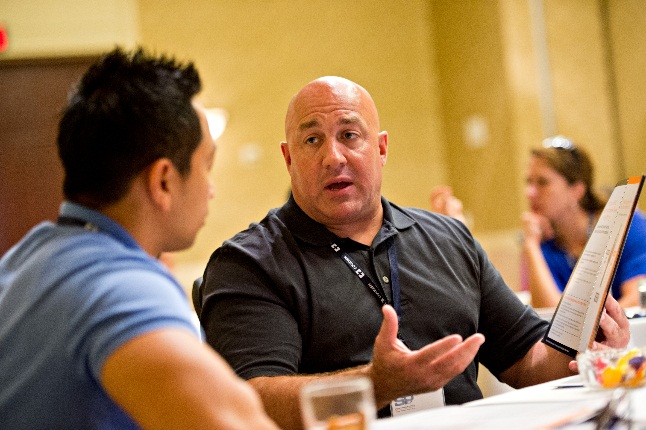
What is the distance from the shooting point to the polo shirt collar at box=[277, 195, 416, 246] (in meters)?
1.94

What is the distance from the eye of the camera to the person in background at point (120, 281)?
820 mm

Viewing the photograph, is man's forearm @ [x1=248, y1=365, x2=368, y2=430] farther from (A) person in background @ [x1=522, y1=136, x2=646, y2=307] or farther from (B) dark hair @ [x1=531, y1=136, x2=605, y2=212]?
(B) dark hair @ [x1=531, y1=136, x2=605, y2=212]

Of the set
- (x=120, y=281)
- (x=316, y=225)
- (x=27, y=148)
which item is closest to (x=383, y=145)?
(x=316, y=225)

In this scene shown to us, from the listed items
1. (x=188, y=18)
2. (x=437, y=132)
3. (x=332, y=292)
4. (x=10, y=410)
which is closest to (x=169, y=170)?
(x=10, y=410)

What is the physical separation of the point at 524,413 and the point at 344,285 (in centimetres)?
77

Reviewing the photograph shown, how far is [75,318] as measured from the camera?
86cm

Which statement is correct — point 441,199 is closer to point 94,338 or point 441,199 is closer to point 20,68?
point 94,338

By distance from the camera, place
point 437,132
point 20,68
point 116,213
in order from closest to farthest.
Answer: point 116,213, point 20,68, point 437,132

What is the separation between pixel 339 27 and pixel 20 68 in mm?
2666

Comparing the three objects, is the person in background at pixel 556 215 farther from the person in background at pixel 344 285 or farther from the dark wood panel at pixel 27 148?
the dark wood panel at pixel 27 148

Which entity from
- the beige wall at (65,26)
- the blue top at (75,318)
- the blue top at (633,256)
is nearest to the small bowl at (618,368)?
the blue top at (75,318)

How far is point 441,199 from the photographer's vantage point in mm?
3074

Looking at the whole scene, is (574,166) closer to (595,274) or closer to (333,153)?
(333,153)

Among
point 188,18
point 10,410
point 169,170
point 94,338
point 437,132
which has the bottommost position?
point 437,132
